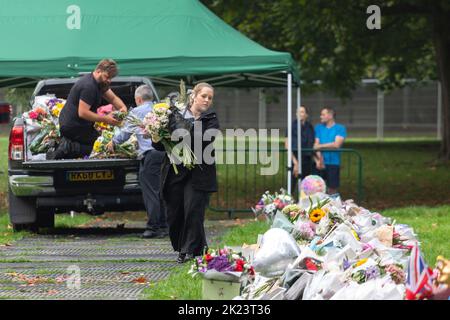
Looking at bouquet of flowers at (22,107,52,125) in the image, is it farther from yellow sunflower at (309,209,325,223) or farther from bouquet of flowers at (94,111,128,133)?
yellow sunflower at (309,209,325,223)

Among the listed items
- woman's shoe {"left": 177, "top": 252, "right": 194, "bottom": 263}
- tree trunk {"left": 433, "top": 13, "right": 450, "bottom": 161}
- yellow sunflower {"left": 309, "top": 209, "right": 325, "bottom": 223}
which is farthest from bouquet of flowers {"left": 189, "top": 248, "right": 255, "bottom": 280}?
tree trunk {"left": 433, "top": 13, "right": 450, "bottom": 161}

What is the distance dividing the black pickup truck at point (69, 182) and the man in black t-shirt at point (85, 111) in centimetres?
36

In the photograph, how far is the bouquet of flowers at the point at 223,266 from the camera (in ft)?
26.1

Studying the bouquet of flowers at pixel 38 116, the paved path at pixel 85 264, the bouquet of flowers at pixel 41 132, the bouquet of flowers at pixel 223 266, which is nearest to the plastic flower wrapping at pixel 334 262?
the bouquet of flowers at pixel 223 266

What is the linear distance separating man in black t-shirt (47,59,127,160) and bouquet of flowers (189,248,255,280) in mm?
6024

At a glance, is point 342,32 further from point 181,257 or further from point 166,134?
point 181,257

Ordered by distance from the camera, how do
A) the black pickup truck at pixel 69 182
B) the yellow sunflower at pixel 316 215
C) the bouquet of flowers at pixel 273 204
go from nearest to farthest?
the yellow sunflower at pixel 316 215, the bouquet of flowers at pixel 273 204, the black pickup truck at pixel 69 182

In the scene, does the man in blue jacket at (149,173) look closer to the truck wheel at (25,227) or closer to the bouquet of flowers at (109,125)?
the bouquet of flowers at (109,125)

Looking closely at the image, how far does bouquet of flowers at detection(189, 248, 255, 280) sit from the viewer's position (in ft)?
26.1
